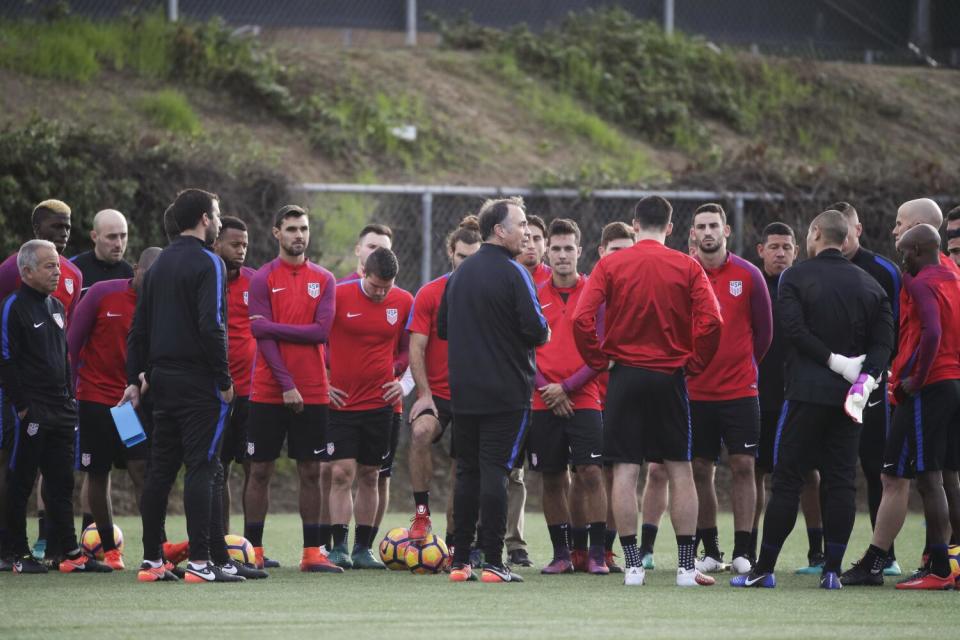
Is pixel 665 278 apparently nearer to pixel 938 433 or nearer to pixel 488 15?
pixel 938 433

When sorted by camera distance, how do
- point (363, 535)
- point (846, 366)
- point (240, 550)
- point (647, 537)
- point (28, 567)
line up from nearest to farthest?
1. point (846, 366)
2. point (28, 567)
3. point (240, 550)
4. point (647, 537)
5. point (363, 535)

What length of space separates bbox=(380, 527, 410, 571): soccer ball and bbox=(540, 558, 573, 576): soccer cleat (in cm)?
100

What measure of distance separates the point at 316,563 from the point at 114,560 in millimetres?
1411

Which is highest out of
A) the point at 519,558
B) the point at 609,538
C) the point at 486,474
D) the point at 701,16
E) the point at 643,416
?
the point at 701,16

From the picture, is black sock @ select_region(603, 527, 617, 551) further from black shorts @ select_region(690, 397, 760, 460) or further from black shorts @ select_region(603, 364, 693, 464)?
black shorts @ select_region(603, 364, 693, 464)

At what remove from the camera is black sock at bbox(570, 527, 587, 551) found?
10539 millimetres

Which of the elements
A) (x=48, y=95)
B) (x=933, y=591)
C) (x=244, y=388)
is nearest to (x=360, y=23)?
(x=48, y=95)

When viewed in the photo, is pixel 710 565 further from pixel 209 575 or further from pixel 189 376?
pixel 189 376

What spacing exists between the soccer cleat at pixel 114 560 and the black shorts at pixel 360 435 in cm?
164

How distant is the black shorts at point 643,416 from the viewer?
30.0 feet

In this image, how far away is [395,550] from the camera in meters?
10.3

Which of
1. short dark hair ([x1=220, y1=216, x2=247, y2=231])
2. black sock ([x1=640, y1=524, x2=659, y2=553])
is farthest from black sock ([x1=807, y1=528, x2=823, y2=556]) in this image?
short dark hair ([x1=220, y1=216, x2=247, y2=231])

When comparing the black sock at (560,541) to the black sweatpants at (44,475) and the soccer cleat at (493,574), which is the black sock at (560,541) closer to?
the soccer cleat at (493,574)

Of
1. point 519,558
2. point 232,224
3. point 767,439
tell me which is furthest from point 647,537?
point 232,224
